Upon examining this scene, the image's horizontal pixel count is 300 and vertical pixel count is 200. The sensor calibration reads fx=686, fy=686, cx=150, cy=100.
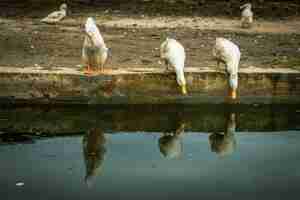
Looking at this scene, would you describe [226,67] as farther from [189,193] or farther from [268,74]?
[189,193]

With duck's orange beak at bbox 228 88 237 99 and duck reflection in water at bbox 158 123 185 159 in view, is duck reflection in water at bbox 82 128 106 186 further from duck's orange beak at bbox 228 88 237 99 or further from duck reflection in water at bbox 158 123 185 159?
duck's orange beak at bbox 228 88 237 99

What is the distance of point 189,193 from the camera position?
7.90 metres

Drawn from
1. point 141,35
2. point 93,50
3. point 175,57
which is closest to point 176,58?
point 175,57

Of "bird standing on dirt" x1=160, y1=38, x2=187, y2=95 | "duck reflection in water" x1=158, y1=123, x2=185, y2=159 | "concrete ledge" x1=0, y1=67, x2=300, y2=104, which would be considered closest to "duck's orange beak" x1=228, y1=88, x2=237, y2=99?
"concrete ledge" x1=0, y1=67, x2=300, y2=104

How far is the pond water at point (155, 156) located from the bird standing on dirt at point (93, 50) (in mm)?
889

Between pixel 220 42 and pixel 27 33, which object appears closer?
pixel 220 42

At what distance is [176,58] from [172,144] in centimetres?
219

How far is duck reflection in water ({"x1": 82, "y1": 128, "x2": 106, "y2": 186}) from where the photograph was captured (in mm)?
8484

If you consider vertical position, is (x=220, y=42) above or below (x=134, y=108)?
above

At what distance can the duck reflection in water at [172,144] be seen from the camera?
941cm

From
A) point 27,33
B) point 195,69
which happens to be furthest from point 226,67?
point 27,33

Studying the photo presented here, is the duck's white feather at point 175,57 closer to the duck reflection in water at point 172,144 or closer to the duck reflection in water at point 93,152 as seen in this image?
the duck reflection in water at point 172,144

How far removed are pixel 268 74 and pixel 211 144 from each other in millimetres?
2627

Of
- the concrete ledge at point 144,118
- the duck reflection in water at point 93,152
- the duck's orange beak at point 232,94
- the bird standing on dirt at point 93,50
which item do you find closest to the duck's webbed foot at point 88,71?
the bird standing on dirt at point 93,50
